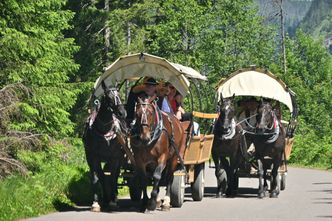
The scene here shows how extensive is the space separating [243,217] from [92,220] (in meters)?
2.71

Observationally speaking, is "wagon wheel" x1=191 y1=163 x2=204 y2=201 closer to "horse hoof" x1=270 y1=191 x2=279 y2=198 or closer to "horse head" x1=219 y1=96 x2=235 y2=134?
"horse head" x1=219 y1=96 x2=235 y2=134

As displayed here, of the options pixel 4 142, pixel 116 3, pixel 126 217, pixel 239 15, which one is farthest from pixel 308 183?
pixel 239 15

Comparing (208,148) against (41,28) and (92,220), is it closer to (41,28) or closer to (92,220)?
(92,220)

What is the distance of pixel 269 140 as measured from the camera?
808 inches

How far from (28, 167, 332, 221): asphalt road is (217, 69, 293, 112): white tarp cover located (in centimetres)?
249

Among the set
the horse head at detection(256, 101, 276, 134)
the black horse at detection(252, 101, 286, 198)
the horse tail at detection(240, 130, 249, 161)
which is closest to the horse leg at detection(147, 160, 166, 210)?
the horse tail at detection(240, 130, 249, 161)

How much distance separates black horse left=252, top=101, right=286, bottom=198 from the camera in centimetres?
2048

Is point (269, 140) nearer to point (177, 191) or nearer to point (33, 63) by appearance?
point (177, 191)

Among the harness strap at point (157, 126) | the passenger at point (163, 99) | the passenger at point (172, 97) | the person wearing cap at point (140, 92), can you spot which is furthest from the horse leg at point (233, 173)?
the harness strap at point (157, 126)

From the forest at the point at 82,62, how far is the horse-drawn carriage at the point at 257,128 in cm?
364

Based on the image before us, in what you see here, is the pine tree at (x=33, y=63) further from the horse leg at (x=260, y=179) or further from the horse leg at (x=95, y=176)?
the horse leg at (x=95, y=176)

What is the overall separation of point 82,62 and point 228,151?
1043 inches

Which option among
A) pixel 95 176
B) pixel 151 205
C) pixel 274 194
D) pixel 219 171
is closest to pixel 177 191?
pixel 151 205

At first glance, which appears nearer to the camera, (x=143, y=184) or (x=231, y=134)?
(x=143, y=184)
